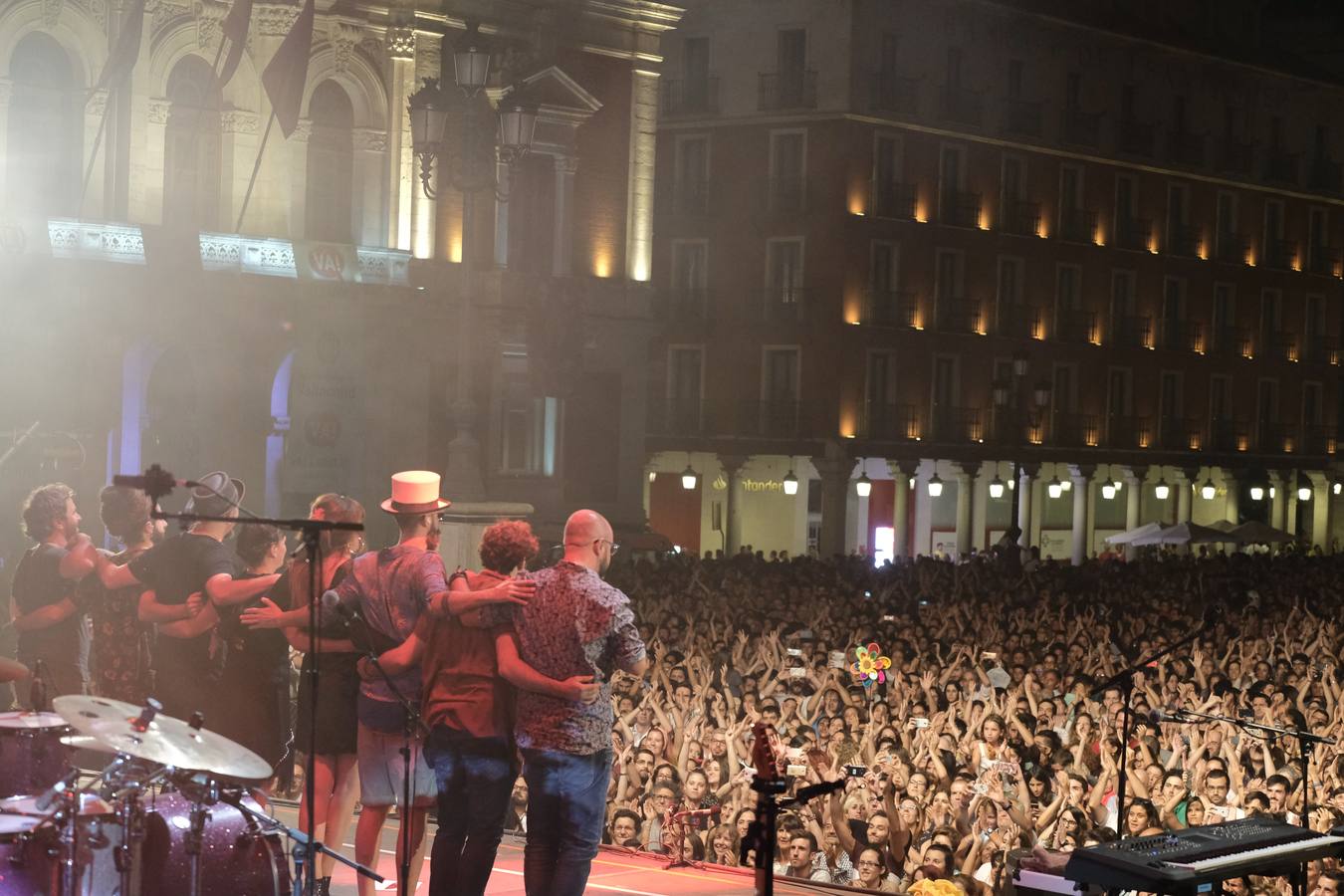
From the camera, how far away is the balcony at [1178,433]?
5838 cm

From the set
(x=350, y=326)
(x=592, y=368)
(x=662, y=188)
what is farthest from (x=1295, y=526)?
(x=350, y=326)

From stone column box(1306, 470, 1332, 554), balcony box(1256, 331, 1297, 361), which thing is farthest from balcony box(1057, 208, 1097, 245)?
stone column box(1306, 470, 1332, 554)

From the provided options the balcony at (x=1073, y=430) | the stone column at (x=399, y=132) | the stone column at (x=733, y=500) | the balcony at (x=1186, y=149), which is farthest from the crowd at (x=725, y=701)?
the balcony at (x=1186, y=149)

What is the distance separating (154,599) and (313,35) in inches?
917

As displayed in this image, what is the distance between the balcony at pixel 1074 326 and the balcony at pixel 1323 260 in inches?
479

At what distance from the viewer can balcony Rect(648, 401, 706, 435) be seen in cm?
5031

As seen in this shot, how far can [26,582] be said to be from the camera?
10.8m

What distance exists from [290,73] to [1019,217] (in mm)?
29952

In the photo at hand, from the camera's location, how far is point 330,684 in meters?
9.09

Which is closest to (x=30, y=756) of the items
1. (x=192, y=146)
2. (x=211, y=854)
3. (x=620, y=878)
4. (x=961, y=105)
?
(x=211, y=854)

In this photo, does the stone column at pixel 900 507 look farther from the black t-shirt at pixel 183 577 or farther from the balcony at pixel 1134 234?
the black t-shirt at pixel 183 577

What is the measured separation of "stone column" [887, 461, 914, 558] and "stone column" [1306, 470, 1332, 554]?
64.3 ft

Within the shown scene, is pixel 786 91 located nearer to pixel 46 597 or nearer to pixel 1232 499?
pixel 1232 499

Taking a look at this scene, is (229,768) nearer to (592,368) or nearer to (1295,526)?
(592,368)
